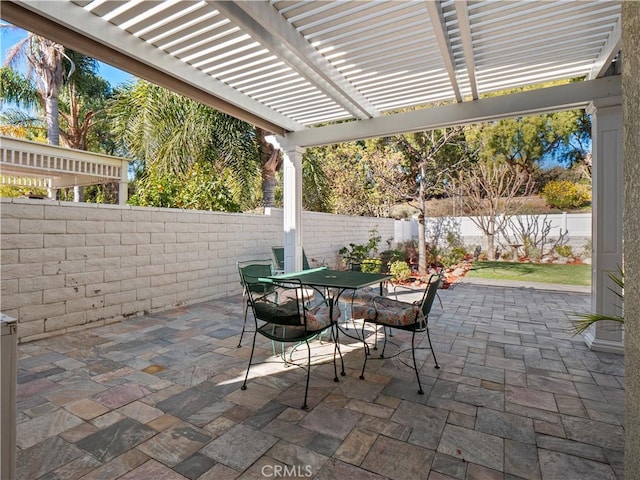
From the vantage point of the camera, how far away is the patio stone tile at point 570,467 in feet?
5.42

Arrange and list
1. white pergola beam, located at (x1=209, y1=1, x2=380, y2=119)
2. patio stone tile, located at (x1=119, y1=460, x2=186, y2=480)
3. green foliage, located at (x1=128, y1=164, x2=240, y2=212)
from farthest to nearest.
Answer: green foliage, located at (x1=128, y1=164, x2=240, y2=212), white pergola beam, located at (x1=209, y1=1, x2=380, y2=119), patio stone tile, located at (x1=119, y1=460, x2=186, y2=480)

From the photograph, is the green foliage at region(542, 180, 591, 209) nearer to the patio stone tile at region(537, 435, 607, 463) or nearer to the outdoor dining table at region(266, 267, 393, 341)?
the outdoor dining table at region(266, 267, 393, 341)

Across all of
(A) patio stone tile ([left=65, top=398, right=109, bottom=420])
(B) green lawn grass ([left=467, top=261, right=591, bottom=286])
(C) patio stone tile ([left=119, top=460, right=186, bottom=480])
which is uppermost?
(B) green lawn grass ([left=467, top=261, right=591, bottom=286])

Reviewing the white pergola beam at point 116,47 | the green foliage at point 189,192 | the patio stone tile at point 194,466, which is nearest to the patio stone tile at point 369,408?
the patio stone tile at point 194,466

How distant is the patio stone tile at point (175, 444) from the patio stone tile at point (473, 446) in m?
1.34

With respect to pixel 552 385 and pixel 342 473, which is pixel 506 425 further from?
pixel 342 473

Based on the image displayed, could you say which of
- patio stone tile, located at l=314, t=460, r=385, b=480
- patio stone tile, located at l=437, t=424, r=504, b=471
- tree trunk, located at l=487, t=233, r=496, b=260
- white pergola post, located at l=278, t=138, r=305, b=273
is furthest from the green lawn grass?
patio stone tile, located at l=314, t=460, r=385, b=480

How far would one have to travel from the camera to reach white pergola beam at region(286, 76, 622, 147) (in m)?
3.50

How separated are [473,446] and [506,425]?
0.37m

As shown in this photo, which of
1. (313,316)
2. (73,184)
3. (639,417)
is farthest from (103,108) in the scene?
(639,417)

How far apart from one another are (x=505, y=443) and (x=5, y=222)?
15.0 ft

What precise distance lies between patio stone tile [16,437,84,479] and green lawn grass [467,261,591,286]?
8.22 metres

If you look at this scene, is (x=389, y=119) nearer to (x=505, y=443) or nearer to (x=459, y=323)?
(x=459, y=323)

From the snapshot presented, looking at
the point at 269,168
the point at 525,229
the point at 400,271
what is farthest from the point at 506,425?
the point at 525,229
